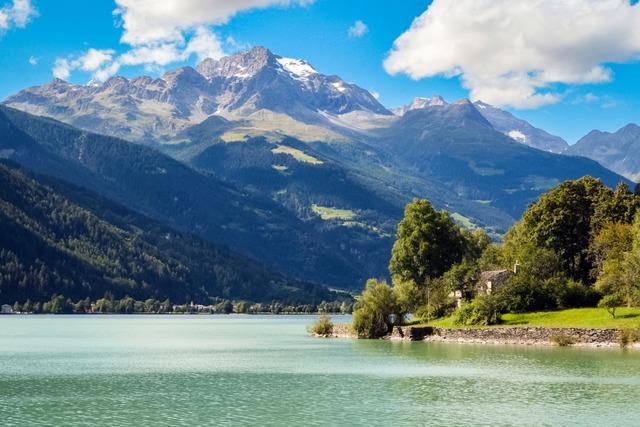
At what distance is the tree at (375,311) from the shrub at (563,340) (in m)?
29.7

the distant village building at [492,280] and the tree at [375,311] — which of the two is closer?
the distant village building at [492,280]

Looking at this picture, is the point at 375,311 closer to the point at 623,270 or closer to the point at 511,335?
the point at 511,335

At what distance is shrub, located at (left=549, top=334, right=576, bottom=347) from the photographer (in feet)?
344

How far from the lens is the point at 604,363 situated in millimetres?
85812

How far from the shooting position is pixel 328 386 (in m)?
71.1

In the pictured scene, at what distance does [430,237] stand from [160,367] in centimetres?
6490

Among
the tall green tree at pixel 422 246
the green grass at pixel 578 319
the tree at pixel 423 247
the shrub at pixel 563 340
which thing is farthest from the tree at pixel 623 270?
the tall green tree at pixel 422 246

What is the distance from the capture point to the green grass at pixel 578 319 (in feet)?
345

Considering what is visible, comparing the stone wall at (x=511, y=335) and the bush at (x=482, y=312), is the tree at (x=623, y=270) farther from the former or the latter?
the bush at (x=482, y=312)

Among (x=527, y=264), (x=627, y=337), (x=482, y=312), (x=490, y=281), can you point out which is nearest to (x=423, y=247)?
(x=490, y=281)

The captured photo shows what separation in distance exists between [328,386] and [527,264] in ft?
204

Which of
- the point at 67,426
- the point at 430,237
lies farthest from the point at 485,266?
the point at 67,426

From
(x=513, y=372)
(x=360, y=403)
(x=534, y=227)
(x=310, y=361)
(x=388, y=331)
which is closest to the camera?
(x=360, y=403)

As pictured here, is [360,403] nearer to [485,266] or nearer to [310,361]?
[310,361]
